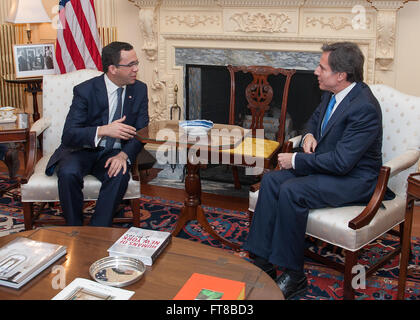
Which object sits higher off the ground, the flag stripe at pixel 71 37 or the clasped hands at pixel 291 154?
the flag stripe at pixel 71 37

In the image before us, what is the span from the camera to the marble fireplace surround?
370 cm

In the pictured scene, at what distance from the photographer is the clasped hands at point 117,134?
2.87 m

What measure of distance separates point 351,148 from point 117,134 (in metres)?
1.31

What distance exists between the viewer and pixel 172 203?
12.3 ft

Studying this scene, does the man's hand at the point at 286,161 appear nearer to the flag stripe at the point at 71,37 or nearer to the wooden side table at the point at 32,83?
the flag stripe at the point at 71,37

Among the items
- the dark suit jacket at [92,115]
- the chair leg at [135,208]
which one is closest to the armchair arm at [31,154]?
the dark suit jacket at [92,115]

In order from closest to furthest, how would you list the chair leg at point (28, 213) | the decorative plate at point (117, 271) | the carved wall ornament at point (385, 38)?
the decorative plate at point (117, 271)
the chair leg at point (28, 213)
the carved wall ornament at point (385, 38)

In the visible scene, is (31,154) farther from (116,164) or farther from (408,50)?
(408,50)

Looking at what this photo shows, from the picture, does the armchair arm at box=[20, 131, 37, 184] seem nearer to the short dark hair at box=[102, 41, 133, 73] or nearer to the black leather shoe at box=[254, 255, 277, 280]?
the short dark hair at box=[102, 41, 133, 73]

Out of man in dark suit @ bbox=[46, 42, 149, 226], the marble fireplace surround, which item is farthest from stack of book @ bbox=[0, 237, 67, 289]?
the marble fireplace surround

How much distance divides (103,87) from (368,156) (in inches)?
65.1

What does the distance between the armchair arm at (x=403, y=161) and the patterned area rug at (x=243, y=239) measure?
51cm

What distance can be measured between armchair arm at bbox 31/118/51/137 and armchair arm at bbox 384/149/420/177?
2150 mm
